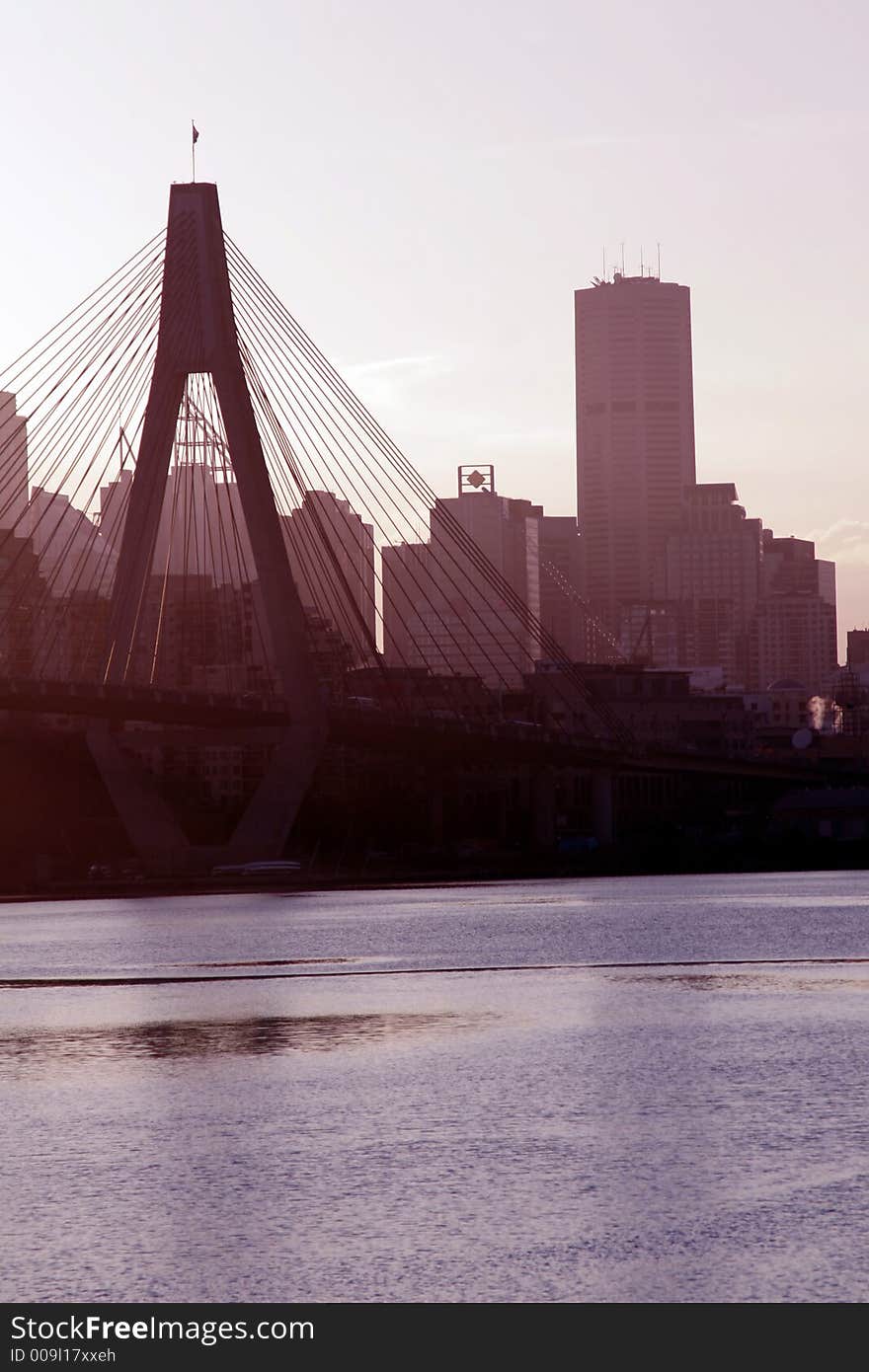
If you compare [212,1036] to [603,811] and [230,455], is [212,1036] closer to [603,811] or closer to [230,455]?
[230,455]

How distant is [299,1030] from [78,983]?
9.12 m

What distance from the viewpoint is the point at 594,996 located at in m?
33.0

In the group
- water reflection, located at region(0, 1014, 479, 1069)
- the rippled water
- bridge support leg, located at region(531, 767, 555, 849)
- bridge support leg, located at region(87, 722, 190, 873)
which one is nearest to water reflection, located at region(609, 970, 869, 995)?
the rippled water

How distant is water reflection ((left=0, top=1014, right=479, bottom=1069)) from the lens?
2667cm

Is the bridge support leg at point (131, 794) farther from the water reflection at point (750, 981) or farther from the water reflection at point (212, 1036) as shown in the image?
the water reflection at point (212, 1036)

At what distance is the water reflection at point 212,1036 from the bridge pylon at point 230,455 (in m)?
23.7

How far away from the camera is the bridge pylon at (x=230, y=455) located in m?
53.7

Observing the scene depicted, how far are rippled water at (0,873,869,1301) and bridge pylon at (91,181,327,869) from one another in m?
13.9

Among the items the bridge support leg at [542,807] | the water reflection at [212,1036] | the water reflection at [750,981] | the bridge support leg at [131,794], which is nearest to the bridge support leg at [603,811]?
the bridge support leg at [542,807]

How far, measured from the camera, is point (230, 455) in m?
54.1

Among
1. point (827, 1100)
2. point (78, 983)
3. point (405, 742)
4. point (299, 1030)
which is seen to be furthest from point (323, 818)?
point (827, 1100)

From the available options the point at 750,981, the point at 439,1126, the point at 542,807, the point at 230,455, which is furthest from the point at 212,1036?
the point at 542,807

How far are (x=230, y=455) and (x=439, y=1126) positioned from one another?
35275 millimetres
